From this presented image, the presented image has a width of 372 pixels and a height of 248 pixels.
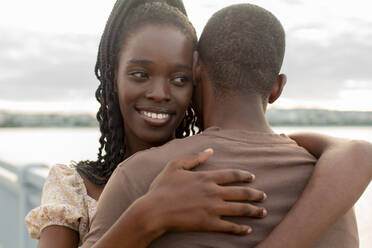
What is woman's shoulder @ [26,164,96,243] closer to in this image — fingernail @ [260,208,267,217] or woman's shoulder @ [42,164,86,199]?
woman's shoulder @ [42,164,86,199]

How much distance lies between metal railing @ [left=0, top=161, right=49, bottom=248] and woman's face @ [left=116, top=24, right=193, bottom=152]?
1024 mm

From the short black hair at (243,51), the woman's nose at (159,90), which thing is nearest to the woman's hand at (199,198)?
the short black hair at (243,51)

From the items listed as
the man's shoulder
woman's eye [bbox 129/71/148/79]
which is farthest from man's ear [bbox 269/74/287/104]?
woman's eye [bbox 129/71/148/79]

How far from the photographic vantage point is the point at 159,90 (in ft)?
7.18

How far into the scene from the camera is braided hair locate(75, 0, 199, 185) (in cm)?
238

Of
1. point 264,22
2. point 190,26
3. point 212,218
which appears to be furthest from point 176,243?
point 190,26

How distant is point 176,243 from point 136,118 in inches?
39.6

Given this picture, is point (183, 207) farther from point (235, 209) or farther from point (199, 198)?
point (235, 209)

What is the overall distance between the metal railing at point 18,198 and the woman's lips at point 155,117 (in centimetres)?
105

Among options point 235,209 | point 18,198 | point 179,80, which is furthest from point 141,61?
point 18,198

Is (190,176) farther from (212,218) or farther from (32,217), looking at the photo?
(32,217)

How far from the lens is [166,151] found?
4.96 ft

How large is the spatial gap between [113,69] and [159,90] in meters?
0.43

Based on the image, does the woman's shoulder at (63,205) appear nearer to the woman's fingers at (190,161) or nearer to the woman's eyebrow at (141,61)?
the woman's eyebrow at (141,61)
